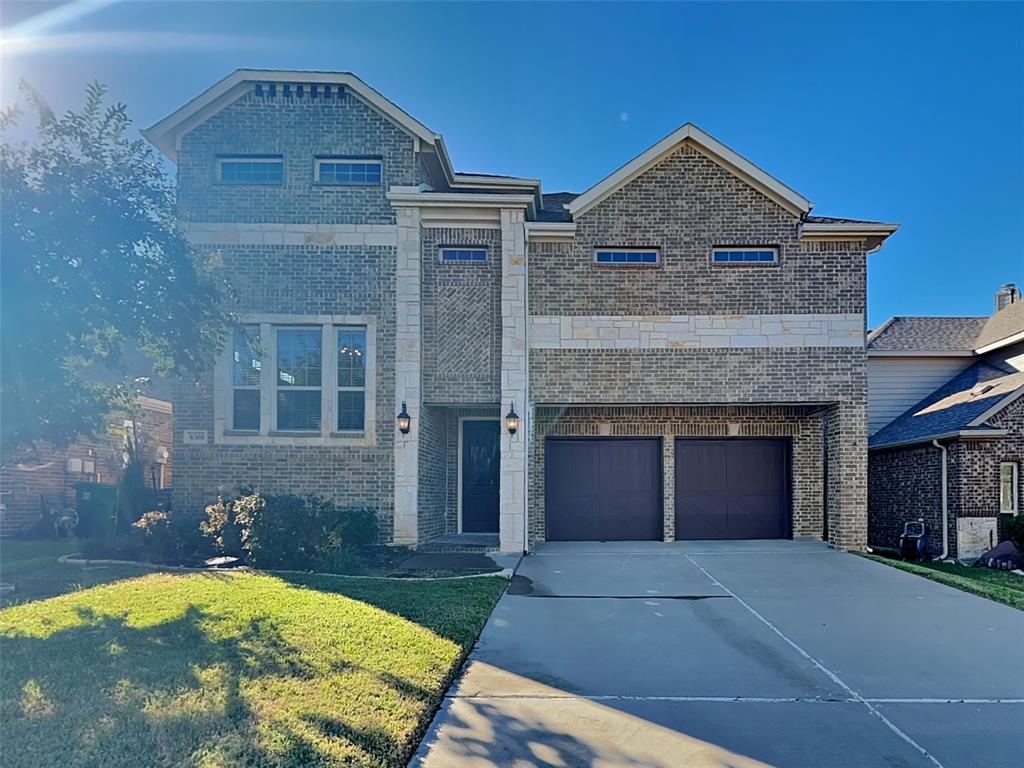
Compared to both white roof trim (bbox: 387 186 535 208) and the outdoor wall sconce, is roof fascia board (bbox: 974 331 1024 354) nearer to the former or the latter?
white roof trim (bbox: 387 186 535 208)

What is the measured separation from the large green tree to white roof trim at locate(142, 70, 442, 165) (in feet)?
15.6

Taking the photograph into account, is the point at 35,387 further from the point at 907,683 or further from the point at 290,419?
the point at 907,683

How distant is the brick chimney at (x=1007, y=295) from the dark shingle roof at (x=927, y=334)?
1.20 metres

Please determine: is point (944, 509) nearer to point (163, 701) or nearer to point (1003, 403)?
point (1003, 403)

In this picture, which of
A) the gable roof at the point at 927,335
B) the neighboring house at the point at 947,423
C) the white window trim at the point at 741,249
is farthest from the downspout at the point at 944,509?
the white window trim at the point at 741,249

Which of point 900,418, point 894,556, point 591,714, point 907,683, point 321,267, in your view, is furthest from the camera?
point 900,418

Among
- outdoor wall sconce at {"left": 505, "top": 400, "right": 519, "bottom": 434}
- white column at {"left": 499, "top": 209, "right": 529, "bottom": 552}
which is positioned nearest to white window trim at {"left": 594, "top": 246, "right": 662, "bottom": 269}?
white column at {"left": 499, "top": 209, "right": 529, "bottom": 552}

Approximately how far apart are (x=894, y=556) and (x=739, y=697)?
11.8m

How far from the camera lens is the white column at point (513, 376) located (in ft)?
39.6

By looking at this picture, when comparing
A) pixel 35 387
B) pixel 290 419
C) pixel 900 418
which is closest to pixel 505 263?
pixel 290 419

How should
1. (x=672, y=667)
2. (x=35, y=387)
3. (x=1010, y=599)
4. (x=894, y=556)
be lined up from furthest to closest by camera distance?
(x=894, y=556) → (x=1010, y=599) → (x=35, y=387) → (x=672, y=667)

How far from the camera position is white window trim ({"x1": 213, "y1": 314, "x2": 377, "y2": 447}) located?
12.2 metres

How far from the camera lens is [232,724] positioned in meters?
4.10

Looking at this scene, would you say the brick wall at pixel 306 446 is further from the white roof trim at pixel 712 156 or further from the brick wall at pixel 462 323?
the white roof trim at pixel 712 156
